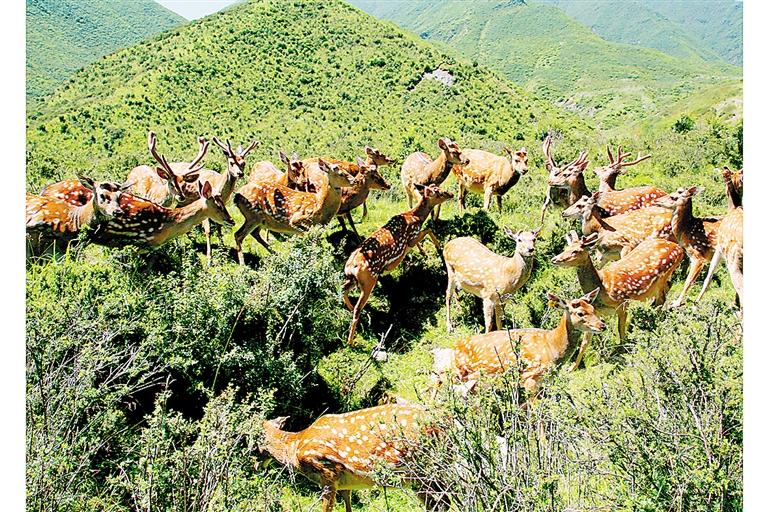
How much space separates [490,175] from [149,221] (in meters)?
6.91

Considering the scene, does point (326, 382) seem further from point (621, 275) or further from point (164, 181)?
point (164, 181)

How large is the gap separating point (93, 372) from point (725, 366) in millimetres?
4854

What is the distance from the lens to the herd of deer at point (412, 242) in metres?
5.16

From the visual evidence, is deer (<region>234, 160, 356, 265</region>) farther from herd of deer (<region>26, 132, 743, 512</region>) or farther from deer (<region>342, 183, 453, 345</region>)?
deer (<region>342, 183, 453, 345</region>)

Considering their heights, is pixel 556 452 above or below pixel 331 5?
below

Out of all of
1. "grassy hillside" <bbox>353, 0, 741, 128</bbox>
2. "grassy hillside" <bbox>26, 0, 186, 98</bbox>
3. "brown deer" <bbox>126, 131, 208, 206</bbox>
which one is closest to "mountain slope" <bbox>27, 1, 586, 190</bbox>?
"brown deer" <bbox>126, 131, 208, 206</bbox>

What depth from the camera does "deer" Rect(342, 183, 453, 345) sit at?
7934 millimetres

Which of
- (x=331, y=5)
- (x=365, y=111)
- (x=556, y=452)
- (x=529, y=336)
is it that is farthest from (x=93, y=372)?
(x=331, y=5)

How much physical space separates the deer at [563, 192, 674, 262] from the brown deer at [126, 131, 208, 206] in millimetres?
5904

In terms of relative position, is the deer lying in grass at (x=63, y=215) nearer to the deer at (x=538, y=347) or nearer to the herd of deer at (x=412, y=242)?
the herd of deer at (x=412, y=242)

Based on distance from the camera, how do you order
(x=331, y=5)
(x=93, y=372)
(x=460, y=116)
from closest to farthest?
(x=93, y=372) → (x=460, y=116) → (x=331, y=5)

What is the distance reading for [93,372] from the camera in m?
4.58

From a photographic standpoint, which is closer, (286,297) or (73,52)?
(286,297)

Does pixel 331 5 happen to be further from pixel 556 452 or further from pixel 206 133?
pixel 556 452
